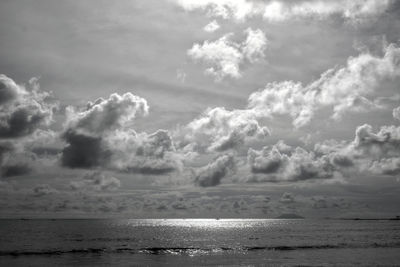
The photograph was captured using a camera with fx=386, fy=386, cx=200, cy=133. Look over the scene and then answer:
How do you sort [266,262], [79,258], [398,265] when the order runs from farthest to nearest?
[79,258] → [266,262] → [398,265]

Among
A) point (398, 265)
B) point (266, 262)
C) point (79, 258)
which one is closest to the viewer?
point (398, 265)

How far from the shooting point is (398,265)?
68.2 m

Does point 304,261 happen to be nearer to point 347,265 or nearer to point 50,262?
point 347,265

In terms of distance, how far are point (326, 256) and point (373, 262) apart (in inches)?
474

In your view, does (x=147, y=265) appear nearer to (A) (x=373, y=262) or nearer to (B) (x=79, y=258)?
(B) (x=79, y=258)

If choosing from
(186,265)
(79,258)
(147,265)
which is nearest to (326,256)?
(186,265)

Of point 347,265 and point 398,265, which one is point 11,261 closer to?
point 347,265

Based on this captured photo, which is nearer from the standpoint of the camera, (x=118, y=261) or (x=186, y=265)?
(x=186, y=265)

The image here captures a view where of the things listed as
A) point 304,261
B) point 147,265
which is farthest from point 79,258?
point 304,261

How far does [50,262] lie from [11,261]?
8276 millimetres

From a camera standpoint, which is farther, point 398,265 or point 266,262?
point 266,262

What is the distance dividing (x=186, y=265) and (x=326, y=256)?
32.0 meters

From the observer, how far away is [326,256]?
82875 mm

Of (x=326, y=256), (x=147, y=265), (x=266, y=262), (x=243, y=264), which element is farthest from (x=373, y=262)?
(x=147, y=265)
